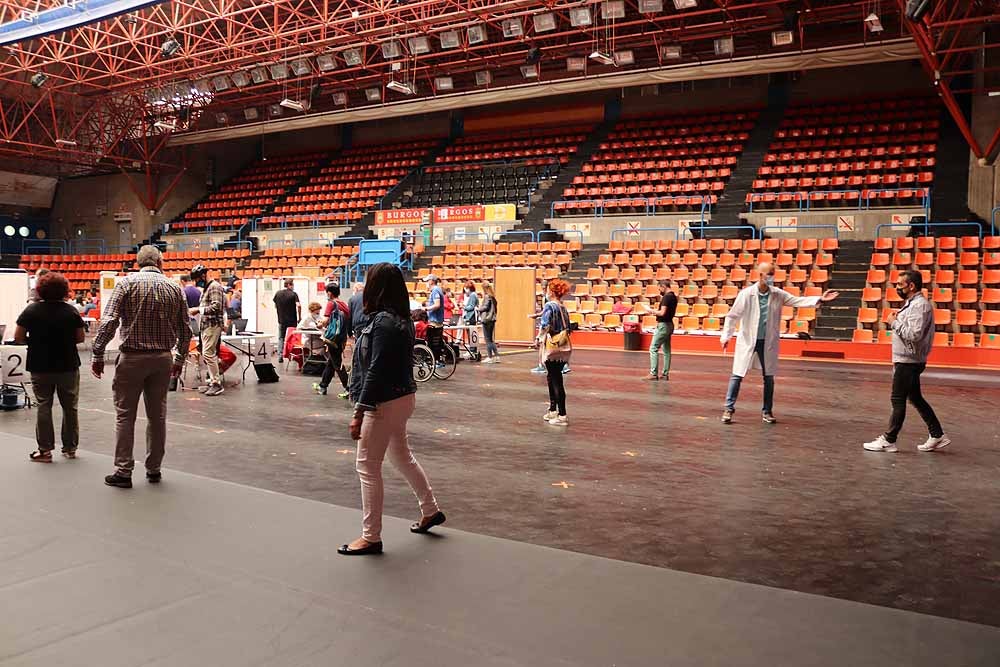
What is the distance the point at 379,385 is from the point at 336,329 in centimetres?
682

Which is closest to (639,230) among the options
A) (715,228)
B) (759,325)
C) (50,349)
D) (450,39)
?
(715,228)

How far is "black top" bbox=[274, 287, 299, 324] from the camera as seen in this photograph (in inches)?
594

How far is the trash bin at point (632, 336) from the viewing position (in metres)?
19.1

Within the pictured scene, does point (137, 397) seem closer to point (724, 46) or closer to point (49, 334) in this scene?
point (49, 334)

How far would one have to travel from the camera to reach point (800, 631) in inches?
132

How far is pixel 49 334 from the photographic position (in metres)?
6.29

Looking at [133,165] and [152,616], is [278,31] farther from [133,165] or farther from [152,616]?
[152,616]

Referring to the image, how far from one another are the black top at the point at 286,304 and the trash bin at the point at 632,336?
8.25 m

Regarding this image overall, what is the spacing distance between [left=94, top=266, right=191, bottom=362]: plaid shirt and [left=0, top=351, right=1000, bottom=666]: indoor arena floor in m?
1.07

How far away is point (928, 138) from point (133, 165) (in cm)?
3339

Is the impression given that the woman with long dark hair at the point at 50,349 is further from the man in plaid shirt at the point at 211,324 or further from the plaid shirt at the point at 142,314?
the man in plaid shirt at the point at 211,324

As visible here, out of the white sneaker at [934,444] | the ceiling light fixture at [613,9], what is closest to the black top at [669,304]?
the white sneaker at [934,444]

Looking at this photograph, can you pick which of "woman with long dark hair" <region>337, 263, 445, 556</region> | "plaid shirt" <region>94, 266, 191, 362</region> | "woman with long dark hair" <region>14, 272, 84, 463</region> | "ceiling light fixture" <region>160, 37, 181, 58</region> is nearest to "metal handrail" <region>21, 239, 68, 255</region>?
"ceiling light fixture" <region>160, 37, 181, 58</region>

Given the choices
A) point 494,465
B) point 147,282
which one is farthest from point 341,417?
point 147,282
